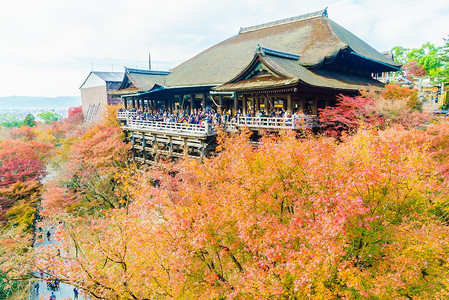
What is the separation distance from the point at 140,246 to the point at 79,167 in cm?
1790

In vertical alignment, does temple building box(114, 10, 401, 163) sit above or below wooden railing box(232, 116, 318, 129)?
above

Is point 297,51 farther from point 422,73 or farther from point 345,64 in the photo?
point 422,73

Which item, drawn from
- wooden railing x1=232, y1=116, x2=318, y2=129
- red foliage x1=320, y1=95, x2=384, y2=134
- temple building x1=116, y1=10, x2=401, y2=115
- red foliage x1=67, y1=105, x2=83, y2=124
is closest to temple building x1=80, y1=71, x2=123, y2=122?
red foliage x1=67, y1=105, x2=83, y2=124

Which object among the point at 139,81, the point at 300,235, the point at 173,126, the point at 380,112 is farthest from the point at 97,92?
the point at 300,235

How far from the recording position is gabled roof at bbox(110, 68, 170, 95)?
93.9ft

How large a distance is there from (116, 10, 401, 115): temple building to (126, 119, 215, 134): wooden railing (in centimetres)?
318

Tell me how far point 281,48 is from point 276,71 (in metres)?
10.9

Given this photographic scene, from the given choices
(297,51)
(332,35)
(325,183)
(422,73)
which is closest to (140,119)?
(297,51)

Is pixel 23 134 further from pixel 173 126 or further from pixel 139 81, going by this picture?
pixel 173 126

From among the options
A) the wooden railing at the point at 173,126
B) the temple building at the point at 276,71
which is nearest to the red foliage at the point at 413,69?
the temple building at the point at 276,71

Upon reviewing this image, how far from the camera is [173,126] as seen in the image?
2245 cm

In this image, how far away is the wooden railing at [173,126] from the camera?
19.1m

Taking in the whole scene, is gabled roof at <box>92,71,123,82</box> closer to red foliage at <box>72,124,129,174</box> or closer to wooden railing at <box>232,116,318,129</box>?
red foliage at <box>72,124,129,174</box>

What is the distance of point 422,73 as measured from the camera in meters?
41.0
